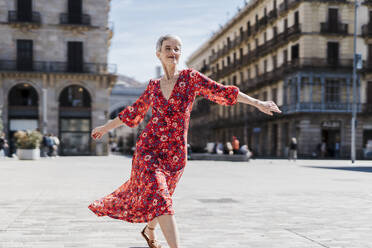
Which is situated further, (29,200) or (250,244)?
(29,200)

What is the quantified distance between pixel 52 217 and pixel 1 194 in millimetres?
3158

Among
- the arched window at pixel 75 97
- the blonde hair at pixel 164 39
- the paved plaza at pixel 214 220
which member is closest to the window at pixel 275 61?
the arched window at pixel 75 97

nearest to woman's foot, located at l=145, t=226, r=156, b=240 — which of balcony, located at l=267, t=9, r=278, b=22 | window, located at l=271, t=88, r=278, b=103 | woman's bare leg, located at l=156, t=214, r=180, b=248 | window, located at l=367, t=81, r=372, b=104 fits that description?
woman's bare leg, located at l=156, t=214, r=180, b=248

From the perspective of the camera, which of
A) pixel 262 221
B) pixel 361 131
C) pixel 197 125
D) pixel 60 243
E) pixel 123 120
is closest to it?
pixel 123 120

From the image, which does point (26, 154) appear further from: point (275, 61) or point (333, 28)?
point (333, 28)

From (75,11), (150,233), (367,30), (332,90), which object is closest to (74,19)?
(75,11)

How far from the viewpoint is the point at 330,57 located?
129 ft

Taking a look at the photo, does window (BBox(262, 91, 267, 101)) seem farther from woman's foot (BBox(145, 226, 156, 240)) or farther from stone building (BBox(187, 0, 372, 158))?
woman's foot (BBox(145, 226, 156, 240))

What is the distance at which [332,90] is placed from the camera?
39.2m

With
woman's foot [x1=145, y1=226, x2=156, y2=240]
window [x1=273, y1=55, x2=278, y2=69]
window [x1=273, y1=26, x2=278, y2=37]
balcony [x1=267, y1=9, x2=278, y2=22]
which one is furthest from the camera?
window [x1=273, y1=26, x2=278, y2=37]

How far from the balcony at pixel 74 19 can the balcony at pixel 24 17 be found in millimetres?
1620

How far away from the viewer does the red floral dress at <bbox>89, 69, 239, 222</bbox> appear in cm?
373

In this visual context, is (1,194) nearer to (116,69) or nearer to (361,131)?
(116,69)

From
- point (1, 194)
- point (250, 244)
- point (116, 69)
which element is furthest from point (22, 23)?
point (250, 244)
